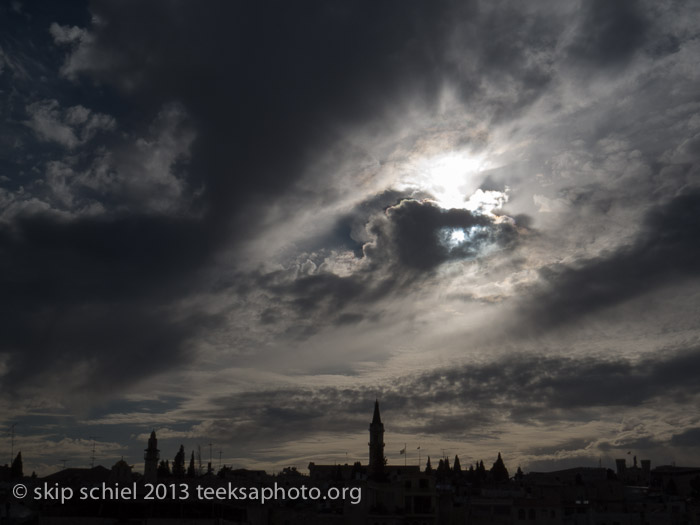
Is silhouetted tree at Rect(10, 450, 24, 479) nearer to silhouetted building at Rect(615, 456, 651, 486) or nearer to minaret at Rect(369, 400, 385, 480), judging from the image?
minaret at Rect(369, 400, 385, 480)

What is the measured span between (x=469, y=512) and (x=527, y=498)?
8.15 metres

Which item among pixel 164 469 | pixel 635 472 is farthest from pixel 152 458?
pixel 635 472

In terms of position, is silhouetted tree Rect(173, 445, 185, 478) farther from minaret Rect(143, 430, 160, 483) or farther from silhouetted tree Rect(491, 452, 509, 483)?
silhouetted tree Rect(491, 452, 509, 483)

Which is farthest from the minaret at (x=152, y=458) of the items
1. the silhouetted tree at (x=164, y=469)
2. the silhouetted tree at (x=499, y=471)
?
the silhouetted tree at (x=499, y=471)

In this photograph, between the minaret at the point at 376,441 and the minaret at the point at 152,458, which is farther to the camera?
the minaret at the point at 376,441

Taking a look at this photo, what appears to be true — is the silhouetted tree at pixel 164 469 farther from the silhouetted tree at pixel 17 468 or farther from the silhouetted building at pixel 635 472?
the silhouetted building at pixel 635 472

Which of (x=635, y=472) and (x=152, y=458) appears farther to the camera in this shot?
(x=635, y=472)

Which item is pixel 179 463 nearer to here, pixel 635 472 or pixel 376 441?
pixel 376 441

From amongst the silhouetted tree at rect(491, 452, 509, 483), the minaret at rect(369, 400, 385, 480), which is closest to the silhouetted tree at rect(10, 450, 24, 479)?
the minaret at rect(369, 400, 385, 480)

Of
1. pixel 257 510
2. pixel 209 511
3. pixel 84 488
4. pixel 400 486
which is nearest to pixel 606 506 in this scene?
pixel 400 486

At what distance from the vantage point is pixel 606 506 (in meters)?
108

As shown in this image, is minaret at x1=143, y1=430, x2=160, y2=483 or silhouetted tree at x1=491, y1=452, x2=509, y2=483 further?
silhouetted tree at x1=491, y1=452, x2=509, y2=483

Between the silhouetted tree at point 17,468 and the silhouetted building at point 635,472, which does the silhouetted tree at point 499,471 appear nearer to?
the silhouetted building at point 635,472

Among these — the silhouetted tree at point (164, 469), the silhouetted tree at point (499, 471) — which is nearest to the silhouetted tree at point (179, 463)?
the silhouetted tree at point (164, 469)
